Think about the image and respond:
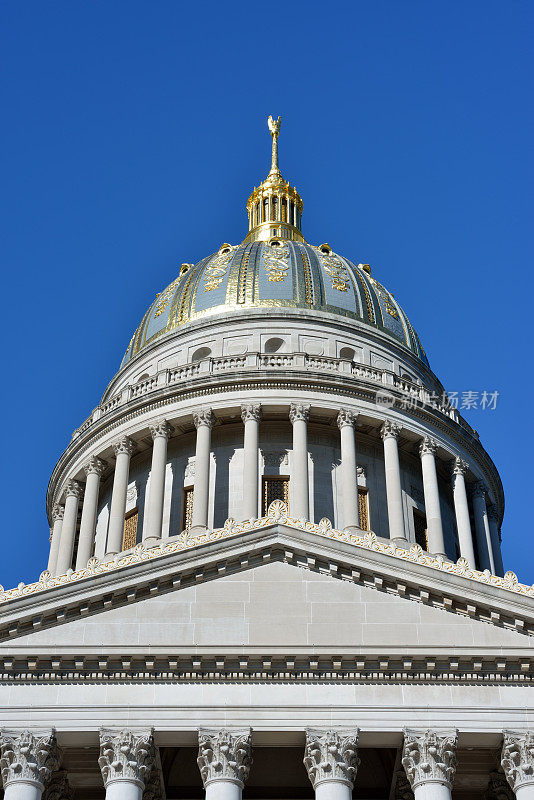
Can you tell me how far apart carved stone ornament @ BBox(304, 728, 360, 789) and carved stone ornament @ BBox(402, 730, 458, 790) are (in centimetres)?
126

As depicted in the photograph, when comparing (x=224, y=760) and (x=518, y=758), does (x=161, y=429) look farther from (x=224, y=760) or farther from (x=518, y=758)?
(x=518, y=758)

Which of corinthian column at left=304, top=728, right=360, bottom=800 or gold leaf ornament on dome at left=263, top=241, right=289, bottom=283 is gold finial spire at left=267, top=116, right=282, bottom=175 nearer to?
gold leaf ornament on dome at left=263, top=241, right=289, bottom=283

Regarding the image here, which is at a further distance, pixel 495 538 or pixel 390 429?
pixel 495 538

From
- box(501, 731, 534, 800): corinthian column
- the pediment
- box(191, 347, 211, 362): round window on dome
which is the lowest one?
box(501, 731, 534, 800): corinthian column

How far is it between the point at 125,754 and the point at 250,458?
28.0 meters

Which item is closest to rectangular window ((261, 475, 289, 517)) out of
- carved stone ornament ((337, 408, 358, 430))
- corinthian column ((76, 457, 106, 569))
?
carved stone ornament ((337, 408, 358, 430))

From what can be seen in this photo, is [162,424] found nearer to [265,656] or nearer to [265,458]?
[265,458]

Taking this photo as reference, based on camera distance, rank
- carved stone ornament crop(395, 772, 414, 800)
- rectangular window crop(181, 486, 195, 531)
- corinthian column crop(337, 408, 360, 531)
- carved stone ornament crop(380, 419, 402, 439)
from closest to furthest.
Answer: carved stone ornament crop(395, 772, 414, 800) → corinthian column crop(337, 408, 360, 531) → rectangular window crop(181, 486, 195, 531) → carved stone ornament crop(380, 419, 402, 439)

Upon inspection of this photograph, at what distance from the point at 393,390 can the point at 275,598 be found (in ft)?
98.2

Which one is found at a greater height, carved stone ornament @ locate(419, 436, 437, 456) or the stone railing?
the stone railing

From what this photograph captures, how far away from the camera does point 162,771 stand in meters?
33.6

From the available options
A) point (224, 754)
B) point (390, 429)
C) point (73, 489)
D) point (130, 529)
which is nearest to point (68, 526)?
point (73, 489)

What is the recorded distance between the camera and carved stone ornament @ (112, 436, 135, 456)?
6131 centimetres

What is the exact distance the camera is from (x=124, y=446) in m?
61.3
